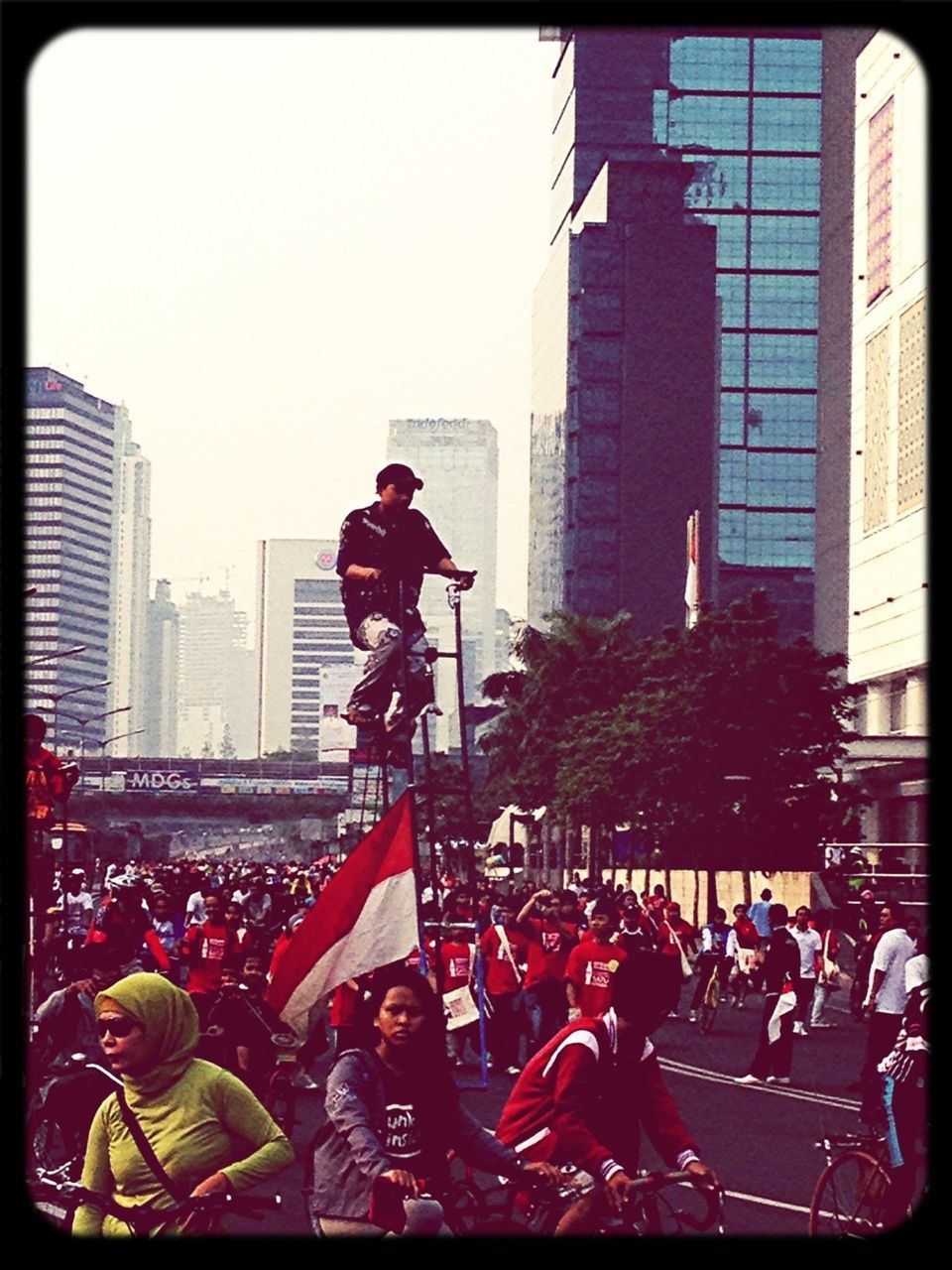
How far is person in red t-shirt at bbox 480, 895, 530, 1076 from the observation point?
83.2 ft

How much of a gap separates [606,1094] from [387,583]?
1673 centimetres

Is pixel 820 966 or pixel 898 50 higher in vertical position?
pixel 898 50

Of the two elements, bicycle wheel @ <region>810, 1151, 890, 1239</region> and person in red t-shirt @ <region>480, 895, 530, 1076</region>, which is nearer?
bicycle wheel @ <region>810, 1151, 890, 1239</region>

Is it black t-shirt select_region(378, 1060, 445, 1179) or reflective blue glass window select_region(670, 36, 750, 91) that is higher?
reflective blue glass window select_region(670, 36, 750, 91)

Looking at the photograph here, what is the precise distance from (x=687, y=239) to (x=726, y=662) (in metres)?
103

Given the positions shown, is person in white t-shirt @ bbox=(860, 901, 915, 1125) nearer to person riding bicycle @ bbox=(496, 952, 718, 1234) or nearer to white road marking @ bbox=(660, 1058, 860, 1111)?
white road marking @ bbox=(660, 1058, 860, 1111)

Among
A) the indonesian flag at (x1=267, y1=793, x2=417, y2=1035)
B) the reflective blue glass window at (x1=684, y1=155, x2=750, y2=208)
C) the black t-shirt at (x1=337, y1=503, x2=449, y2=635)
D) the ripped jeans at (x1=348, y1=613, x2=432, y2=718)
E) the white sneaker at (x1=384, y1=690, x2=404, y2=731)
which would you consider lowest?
the indonesian flag at (x1=267, y1=793, x2=417, y2=1035)

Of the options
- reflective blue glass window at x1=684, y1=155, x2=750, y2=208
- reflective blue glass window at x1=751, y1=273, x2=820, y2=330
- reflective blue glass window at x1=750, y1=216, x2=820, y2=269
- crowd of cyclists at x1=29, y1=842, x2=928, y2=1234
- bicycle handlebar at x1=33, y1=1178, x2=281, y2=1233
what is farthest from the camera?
reflective blue glass window at x1=684, y1=155, x2=750, y2=208

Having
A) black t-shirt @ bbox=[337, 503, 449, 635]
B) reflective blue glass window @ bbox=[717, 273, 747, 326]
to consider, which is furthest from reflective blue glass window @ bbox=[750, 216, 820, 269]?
black t-shirt @ bbox=[337, 503, 449, 635]

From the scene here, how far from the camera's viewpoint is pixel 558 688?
91938 millimetres

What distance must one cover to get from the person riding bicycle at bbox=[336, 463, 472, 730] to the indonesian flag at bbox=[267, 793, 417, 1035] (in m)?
11.8

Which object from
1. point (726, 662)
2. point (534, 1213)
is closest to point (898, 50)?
point (726, 662)

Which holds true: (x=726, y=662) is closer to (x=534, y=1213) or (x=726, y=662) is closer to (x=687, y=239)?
(x=534, y=1213)

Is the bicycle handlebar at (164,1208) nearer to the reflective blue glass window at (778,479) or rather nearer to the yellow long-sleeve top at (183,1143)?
the yellow long-sleeve top at (183,1143)
